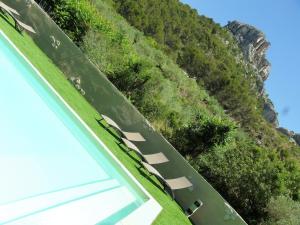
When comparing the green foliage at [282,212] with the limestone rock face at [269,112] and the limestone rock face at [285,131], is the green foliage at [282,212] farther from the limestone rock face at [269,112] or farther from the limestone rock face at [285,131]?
the limestone rock face at [285,131]

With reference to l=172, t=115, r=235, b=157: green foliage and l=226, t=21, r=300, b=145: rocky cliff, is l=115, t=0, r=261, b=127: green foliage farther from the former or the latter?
l=226, t=21, r=300, b=145: rocky cliff

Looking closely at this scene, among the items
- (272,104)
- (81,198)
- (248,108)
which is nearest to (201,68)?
(248,108)

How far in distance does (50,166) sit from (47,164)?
7cm

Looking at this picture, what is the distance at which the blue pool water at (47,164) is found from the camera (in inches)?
247

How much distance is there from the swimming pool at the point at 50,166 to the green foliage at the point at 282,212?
5.59m

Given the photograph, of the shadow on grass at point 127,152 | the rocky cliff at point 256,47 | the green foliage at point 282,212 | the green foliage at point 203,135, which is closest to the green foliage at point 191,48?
the green foliage at point 203,135

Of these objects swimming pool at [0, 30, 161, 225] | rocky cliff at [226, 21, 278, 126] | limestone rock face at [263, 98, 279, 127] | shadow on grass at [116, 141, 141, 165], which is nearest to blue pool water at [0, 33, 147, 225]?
swimming pool at [0, 30, 161, 225]

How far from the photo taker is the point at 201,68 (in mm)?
50500

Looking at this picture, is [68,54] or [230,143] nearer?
[68,54]

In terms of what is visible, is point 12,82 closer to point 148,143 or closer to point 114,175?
point 114,175

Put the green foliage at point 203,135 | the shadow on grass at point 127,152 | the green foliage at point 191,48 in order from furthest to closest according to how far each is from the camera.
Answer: the green foliage at point 191,48
the green foliage at point 203,135
the shadow on grass at point 127,152

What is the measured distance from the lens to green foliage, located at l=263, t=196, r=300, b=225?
1385 cm

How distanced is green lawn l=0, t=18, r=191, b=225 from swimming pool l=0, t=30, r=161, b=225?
0.92m

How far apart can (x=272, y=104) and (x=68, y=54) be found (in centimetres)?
8506
